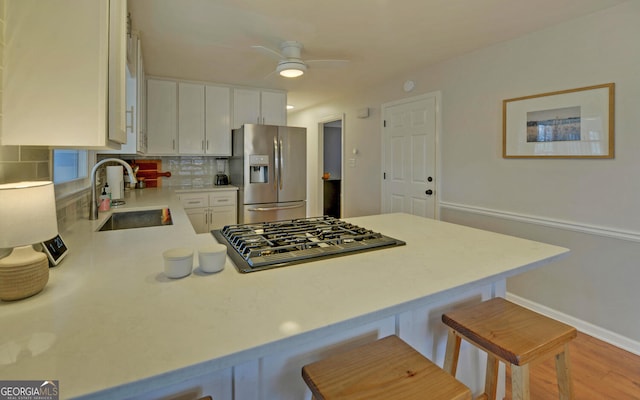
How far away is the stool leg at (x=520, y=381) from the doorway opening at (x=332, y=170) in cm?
401

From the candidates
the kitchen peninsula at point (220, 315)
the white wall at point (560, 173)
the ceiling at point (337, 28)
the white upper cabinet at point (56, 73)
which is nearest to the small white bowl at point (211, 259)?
the kitchen peninsula at point (220, 315)

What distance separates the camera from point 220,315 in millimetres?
752

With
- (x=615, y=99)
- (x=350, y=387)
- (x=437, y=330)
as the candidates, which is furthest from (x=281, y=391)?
(x=615, y=99)

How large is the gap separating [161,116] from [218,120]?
681 millimetres

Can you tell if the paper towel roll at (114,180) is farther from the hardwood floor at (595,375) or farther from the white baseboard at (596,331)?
the white baseboard at (596,331)

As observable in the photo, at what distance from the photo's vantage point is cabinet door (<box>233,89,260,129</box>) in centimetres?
433

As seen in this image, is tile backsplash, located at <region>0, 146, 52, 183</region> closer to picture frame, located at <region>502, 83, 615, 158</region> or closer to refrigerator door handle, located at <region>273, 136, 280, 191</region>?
refrigerator door handle, located at <region>273, 136, 280, 191</region>

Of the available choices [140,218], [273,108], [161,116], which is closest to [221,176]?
[161,116]

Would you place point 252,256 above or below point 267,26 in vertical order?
below

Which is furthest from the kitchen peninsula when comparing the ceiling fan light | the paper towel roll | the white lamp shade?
the ceiling fan light

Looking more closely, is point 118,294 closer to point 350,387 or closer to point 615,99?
point 350,387

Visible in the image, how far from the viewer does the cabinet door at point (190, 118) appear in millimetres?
4027

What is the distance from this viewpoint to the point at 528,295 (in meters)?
2.70

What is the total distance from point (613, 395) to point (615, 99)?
182 cm
